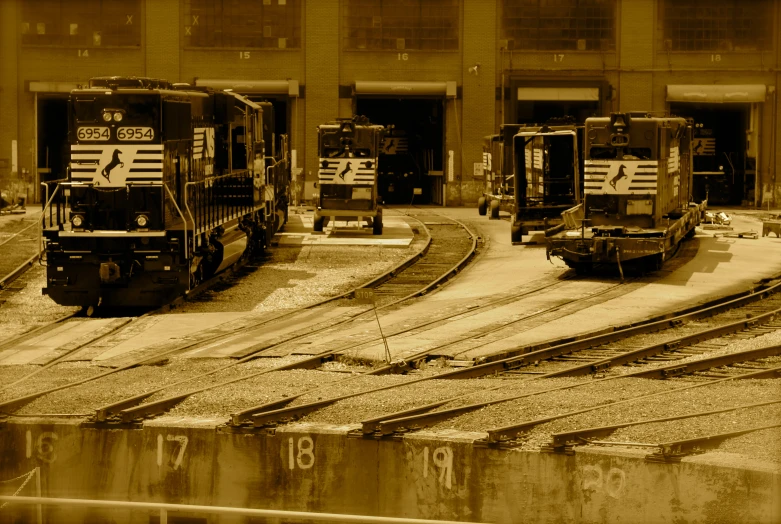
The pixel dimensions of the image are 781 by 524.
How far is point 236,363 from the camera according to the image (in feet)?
49.4

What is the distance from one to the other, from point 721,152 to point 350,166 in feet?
75.7

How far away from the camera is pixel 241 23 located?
46.0 m

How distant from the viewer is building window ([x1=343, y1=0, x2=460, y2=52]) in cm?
4628

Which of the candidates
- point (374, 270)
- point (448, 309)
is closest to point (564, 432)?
point (448, 309)

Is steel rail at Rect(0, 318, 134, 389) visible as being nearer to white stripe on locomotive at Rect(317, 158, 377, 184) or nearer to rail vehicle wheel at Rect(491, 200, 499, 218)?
white stripe on locomotive at Rect(317, 158, 377, 184)

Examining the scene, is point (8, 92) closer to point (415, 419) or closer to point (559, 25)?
point (559, 25)

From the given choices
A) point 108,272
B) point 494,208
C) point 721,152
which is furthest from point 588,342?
point 721,152

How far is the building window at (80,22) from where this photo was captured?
45.2 meters

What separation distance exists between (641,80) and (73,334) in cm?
3387

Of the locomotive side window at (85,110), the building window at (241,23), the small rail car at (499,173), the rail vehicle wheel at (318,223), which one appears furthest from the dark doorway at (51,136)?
the locomotive side window at (85,110)

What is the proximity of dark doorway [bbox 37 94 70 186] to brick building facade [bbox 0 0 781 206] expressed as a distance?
80 mm

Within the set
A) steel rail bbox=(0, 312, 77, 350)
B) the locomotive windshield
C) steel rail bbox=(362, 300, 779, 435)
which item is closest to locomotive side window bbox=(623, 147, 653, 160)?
steel rail bbox=(362, 300, 779, 435)

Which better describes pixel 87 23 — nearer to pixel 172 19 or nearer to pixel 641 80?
pixel 172 19

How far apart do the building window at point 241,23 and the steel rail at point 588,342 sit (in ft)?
94.0
